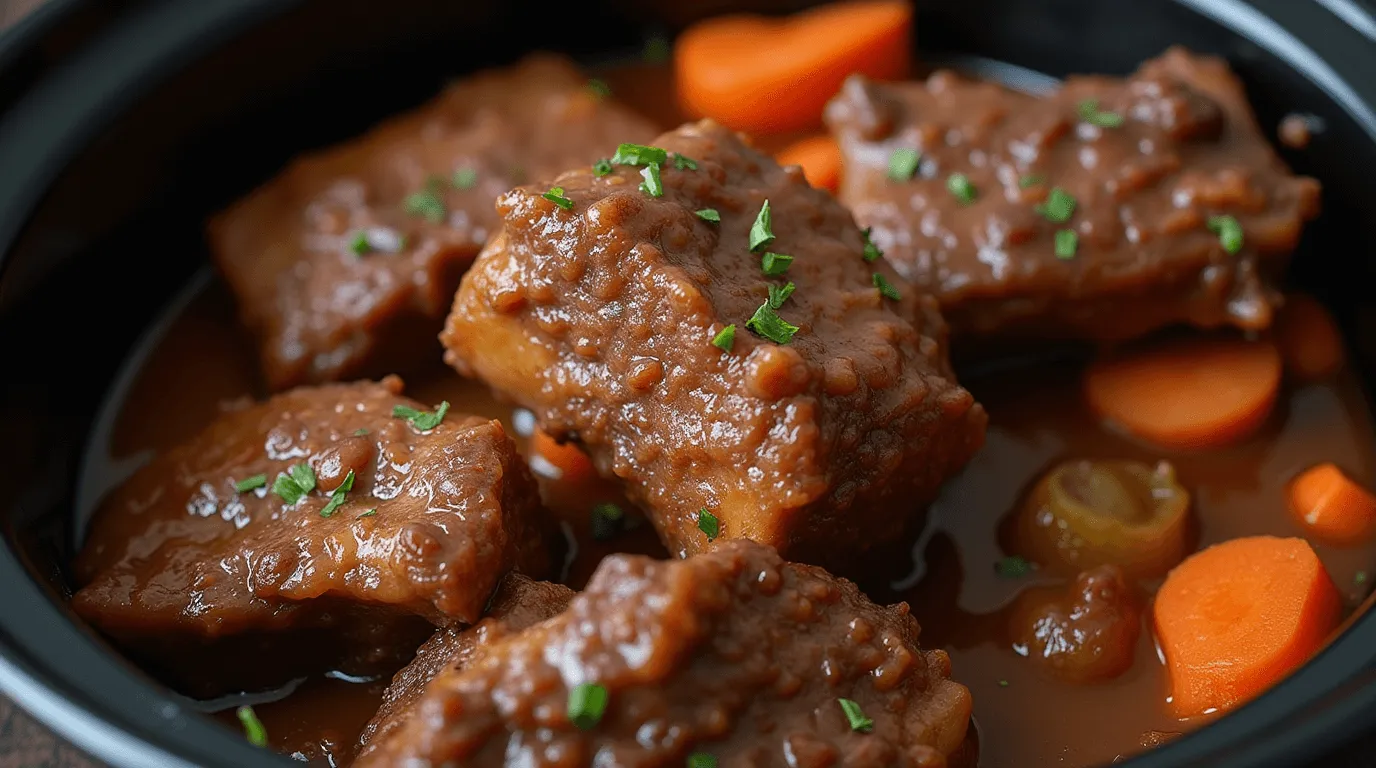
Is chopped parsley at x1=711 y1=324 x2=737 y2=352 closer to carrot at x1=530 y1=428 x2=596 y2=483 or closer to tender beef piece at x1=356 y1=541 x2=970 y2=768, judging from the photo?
tender beef piece at x1=356 y1=541 x2=970 y2=768

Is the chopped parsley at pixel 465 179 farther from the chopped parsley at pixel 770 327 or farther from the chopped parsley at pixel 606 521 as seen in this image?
the chopped parsley at pixel 770 327

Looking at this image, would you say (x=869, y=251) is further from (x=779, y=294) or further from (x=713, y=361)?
(x=713, y=361)

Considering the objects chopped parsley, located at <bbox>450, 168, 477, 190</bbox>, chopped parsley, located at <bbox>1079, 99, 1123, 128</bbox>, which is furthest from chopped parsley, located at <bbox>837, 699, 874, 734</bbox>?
chopped parsley, located at <bbox>450, 168, 477, 190</bbox>

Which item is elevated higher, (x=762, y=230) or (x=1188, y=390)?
A: (x=762, y=230)

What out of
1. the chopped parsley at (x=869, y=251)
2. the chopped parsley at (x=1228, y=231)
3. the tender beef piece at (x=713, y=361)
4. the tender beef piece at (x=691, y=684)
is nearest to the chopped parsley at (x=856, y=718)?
the tender beef piece at (x=691, y=684)

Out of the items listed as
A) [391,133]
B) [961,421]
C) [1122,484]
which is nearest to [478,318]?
[961,421]

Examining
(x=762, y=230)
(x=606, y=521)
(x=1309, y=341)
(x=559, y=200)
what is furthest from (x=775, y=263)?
(x=1309, y=341)
